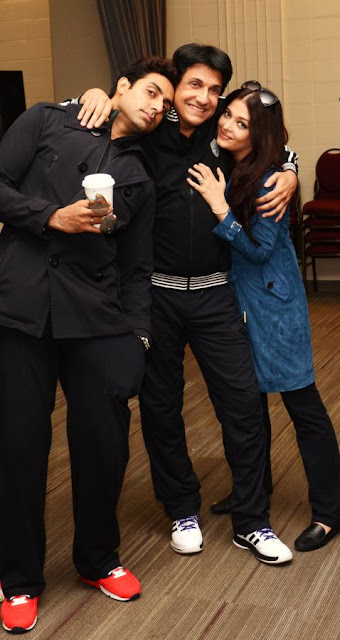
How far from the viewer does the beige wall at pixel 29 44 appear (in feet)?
27.3

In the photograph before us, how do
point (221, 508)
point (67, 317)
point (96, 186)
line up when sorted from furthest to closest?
point (221, 508), point (67, 317), point (96, 186)

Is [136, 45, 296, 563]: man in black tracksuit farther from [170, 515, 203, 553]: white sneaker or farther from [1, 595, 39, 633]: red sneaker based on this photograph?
[1, 595, 39, 633]: red sneaker

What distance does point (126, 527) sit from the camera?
3369mm

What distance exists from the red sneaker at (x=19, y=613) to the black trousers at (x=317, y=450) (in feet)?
3.38

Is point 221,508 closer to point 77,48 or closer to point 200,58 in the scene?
point 200,58

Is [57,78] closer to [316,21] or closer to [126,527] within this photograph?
[316,21]

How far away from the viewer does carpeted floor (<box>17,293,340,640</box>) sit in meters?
2.62

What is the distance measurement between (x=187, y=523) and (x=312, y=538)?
0.42 meters

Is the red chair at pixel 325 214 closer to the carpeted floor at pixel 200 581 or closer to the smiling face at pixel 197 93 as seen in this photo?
the carpeted floor at pixel 200 581

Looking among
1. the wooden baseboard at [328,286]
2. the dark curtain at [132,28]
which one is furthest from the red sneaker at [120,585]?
the dark curtain at [132,28]

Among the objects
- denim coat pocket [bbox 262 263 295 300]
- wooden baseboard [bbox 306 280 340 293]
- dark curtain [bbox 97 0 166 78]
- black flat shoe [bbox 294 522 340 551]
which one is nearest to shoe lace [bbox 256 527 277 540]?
black flat shoe [bbox 294 522 340 551]

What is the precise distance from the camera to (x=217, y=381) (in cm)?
306

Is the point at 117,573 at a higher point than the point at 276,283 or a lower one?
lower

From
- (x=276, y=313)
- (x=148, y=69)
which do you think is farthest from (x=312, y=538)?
(x=148, y=69)
